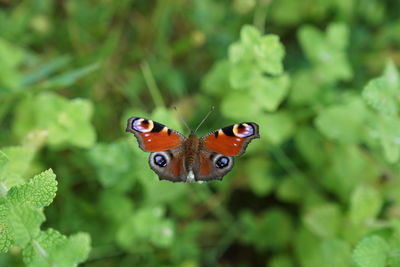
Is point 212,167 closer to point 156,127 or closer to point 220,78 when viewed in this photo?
point 156,127

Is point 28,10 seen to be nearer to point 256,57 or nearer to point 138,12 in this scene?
point 138,12

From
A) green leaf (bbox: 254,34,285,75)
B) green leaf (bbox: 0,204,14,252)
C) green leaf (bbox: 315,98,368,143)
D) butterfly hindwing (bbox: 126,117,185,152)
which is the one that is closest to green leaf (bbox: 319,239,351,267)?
green leaf (bbox: 315,98,368,143)

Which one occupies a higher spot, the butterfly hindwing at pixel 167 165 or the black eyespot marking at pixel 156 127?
the black eyespot marking at pixel 156 127

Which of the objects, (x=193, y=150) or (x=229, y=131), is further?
(x=193, y=150)

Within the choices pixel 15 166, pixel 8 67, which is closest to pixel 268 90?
pixel 15 166

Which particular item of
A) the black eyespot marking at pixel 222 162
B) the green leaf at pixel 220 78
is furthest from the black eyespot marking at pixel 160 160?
the green leaf at pixel 220 78

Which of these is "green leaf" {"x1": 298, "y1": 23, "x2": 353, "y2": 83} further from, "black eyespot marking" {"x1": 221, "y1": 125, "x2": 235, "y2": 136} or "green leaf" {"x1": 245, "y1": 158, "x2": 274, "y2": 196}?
"black eyespot marking" {"x1": 221, "y1": 125, "x2": 235, "y2": 136}

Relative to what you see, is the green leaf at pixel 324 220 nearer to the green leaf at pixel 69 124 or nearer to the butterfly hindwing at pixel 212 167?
the butterfly hindwing at pixel 212 167
